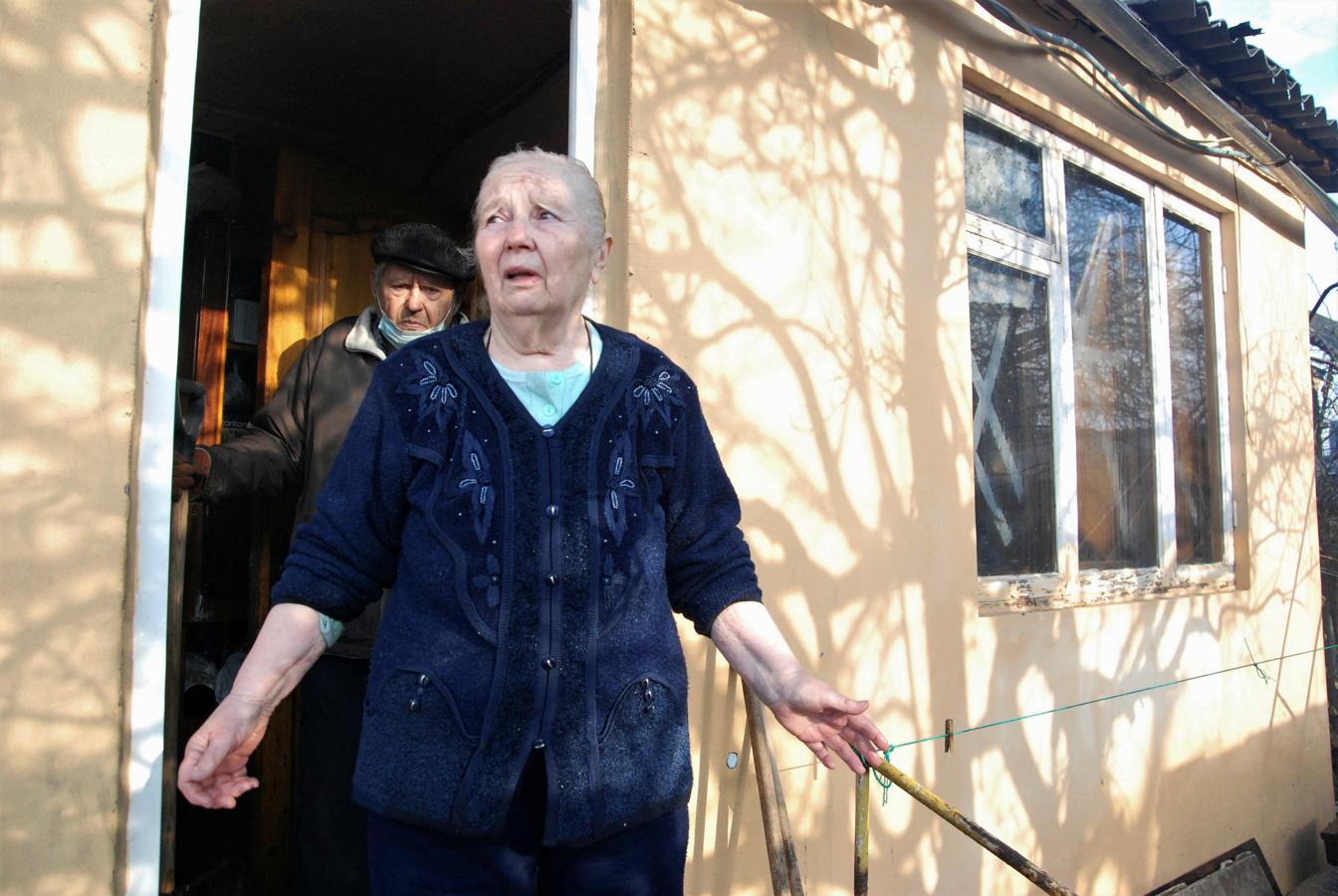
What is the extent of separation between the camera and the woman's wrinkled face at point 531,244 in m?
1.50

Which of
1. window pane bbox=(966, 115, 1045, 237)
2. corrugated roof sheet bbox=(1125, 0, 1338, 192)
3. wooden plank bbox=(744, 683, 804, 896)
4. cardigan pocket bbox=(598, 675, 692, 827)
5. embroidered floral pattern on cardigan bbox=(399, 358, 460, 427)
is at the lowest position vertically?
wooden plank bbox=(744, 683, 804, 896)

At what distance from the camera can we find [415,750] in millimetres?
1359

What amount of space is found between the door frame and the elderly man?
1.29 feet

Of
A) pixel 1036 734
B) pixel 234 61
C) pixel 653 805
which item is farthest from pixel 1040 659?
pixel 234 61

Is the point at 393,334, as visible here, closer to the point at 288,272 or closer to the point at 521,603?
the point at 288,272

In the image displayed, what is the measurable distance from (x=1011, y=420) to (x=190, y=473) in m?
2.94

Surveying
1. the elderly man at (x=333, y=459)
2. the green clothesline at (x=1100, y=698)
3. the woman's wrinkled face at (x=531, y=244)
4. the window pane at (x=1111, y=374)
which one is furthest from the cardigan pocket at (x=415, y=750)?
the window pane at (x=1111, y=374)

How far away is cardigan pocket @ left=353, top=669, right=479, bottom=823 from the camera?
52.8 inches

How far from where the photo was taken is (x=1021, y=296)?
3.80 meters

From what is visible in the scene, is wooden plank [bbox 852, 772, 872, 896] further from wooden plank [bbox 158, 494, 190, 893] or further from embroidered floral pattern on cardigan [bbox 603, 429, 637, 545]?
wooden plank [bbox 158, 494, 190, 893]

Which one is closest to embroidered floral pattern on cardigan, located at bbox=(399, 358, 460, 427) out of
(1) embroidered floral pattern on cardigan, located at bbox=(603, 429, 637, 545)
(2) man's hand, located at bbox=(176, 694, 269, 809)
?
(1) embroidered floral pattern on cardigan, located at bbox=(603, 429, 637, 545)

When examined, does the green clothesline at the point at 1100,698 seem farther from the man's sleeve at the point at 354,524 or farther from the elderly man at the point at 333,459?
the elderly man at the point at 333,459

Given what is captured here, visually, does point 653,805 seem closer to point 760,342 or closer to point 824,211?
point 760,342

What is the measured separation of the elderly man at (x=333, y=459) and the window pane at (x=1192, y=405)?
3.75 metres
